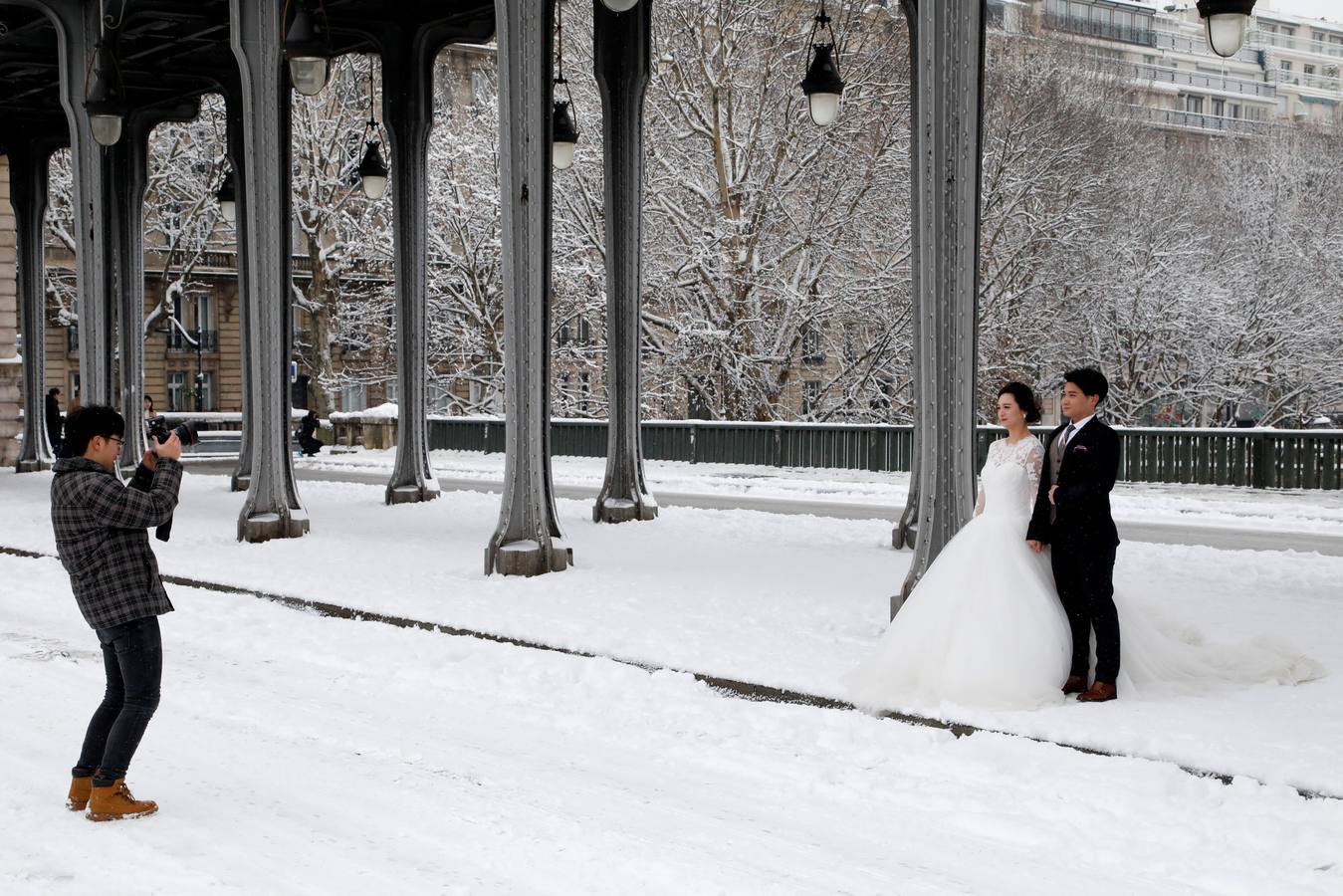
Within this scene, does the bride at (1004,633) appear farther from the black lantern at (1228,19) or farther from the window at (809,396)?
the window at (809,396)

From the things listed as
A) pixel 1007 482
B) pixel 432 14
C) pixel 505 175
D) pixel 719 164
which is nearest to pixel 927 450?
pixel 1007 482

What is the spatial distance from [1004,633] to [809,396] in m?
26.1

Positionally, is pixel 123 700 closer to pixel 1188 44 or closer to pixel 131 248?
pixel 131 248

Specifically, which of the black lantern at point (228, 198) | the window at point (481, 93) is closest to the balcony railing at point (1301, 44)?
the window at point (481, 93)

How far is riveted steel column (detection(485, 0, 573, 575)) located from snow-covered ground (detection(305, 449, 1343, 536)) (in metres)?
9.34

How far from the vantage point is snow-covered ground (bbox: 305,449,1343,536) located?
2095cm

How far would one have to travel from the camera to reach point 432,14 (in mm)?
21016

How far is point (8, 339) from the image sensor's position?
33.6 meters

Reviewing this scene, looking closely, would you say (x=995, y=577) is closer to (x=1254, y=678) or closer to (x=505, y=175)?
(x=1254, y=678)

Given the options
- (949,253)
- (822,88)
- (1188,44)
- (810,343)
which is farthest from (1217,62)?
(949,253)

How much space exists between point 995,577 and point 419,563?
8.00 m

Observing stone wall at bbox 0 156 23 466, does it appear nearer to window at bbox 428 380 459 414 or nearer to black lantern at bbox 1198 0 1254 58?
window at bbox 428 380 459 414

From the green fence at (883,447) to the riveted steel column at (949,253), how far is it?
47.5ft

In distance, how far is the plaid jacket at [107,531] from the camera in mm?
6055
